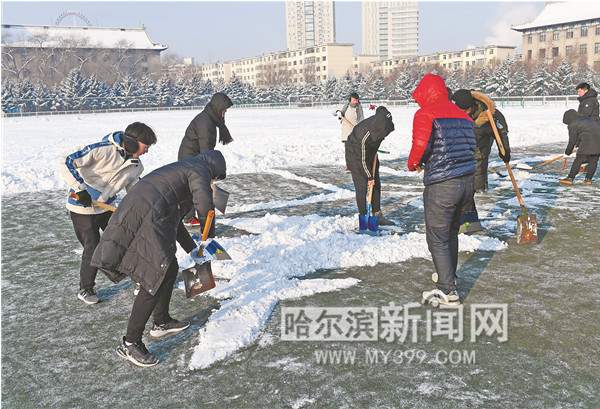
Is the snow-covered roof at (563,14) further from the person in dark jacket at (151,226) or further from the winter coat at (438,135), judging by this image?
the person in dark jacket at (151,226)

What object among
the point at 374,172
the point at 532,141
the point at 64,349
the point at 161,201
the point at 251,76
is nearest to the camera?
the point at 161,201

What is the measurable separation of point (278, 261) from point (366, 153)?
6.12ft

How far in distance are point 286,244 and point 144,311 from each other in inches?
111

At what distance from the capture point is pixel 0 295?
4891 millimetres

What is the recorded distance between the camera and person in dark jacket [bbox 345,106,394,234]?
6176 millimetres

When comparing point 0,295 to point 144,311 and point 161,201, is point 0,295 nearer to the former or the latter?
point 144,311

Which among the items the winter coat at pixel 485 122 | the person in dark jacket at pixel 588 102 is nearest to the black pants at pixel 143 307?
the winter coat at pixel 485 122

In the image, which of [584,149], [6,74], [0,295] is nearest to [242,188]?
[0,295]

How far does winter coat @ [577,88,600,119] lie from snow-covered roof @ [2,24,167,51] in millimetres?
96156

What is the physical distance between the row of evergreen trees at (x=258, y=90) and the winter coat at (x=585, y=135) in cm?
4828

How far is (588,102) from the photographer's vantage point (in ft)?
31.9

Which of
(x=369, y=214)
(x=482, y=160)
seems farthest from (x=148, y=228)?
(x=482, y=160)

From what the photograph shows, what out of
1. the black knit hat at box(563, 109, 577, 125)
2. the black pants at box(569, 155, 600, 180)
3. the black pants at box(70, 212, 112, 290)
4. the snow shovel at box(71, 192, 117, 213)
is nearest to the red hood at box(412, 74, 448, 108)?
the snow shovel at box(71, 192, 117, 213)

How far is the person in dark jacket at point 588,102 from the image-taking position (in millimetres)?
9617
